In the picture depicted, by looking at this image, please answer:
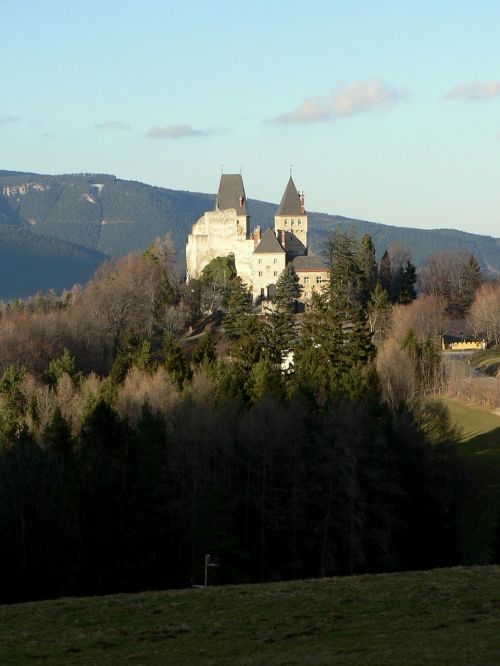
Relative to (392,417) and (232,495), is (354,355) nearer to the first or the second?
(392,417)

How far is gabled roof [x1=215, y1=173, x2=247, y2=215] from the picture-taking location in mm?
113625

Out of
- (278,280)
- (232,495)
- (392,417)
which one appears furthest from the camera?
(278,280)

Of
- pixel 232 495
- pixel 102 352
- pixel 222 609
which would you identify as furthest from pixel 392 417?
pixel 102 352

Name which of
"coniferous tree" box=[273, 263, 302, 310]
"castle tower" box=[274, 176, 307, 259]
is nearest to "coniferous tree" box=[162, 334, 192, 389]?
"coniferous tree" box=[273, 263, 302, 310]

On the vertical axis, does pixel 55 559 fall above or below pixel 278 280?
below

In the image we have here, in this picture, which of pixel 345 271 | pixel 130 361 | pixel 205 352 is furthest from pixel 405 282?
pixel 130 361

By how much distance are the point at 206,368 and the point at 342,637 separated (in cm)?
4531

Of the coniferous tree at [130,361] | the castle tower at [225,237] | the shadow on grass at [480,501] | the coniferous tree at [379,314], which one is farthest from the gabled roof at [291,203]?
the shadow on grass at [480,501]

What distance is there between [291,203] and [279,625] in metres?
94.7

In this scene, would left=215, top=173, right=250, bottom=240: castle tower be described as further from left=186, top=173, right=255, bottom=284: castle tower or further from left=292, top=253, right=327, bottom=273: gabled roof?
left=292, top=253, right=327, bottom=273: gabled roof

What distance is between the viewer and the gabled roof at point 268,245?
104m

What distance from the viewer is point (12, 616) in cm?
2352

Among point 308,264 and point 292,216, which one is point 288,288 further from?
point 292,216

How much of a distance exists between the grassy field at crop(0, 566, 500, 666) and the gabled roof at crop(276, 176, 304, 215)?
88.8 m
